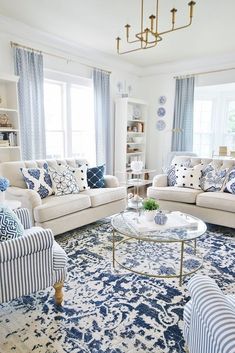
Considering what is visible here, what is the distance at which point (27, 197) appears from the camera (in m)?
2.89

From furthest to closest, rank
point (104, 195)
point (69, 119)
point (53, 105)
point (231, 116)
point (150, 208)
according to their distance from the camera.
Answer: point (231, 116), point (69, 119), point (53, 105), point (104, 195), point (150, 208)

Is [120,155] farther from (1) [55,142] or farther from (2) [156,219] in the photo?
(2) [156,219]

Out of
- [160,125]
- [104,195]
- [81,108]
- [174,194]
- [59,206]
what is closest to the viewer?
[59,206]

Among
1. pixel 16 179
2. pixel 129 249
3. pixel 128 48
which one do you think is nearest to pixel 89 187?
pixel 16 179

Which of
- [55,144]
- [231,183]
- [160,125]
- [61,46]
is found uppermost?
[61,46]

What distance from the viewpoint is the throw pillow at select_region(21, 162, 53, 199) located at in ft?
10.4

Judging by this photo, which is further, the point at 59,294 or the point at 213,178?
the point at 213,178

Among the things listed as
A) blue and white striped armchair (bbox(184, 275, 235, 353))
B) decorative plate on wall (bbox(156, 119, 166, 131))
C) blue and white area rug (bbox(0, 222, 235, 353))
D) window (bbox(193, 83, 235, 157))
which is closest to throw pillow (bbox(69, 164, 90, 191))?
blue and white area rug (bbox(0, 222, 235, 353))

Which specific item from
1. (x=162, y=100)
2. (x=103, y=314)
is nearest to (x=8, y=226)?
(x=103, y=314)

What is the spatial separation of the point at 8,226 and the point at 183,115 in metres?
4.74

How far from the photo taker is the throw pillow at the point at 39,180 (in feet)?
10.4

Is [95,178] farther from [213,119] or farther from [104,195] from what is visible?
[213,119]

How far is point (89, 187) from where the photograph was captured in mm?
3836

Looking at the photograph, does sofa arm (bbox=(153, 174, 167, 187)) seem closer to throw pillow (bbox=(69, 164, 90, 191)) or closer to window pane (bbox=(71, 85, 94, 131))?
throw pillow (bbox=(69, 164, 90, 191))
